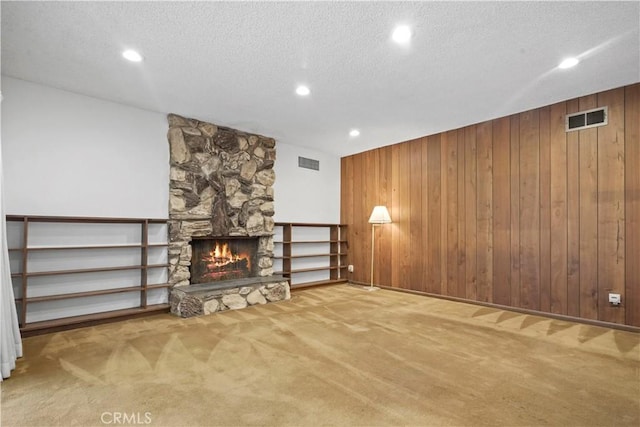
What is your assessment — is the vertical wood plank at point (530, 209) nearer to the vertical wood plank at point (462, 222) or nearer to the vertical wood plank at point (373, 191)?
the vertical wood plank at point (462, 222)

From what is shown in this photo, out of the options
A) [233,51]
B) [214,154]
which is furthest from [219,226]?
[233,51]

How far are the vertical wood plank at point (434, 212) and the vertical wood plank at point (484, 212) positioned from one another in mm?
616

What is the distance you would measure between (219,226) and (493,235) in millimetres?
3928

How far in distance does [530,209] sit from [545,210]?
17 centimetres

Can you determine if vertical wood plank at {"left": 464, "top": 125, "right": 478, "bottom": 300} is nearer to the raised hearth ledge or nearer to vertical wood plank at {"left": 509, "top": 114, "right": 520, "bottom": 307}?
vertical wood plank at {"left": 509, "top": 114, "right": 520, "bottom": 307}

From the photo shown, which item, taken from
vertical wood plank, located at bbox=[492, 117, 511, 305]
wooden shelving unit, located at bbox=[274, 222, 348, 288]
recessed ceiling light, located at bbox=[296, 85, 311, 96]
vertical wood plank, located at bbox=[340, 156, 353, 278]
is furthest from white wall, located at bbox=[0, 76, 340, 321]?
vertical wood plank, located at bbox=[492, 117, 511, 305]

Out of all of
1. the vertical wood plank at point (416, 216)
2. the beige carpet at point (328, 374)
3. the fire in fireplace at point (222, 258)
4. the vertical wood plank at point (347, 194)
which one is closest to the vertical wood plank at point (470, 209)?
the vertical wood plank at point (416, 216)

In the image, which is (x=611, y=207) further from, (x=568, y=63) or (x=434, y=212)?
(x=434, y=212)

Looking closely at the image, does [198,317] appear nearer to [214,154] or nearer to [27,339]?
[27,339]

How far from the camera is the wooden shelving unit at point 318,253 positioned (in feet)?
18.4

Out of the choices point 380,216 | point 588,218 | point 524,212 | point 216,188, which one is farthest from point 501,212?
point 216,188

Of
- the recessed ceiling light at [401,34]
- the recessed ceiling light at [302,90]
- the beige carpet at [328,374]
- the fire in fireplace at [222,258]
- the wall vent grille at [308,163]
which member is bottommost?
the beige carpet at [328,374]

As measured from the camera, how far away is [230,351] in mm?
2824

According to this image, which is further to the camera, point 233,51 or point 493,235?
point 493,235
